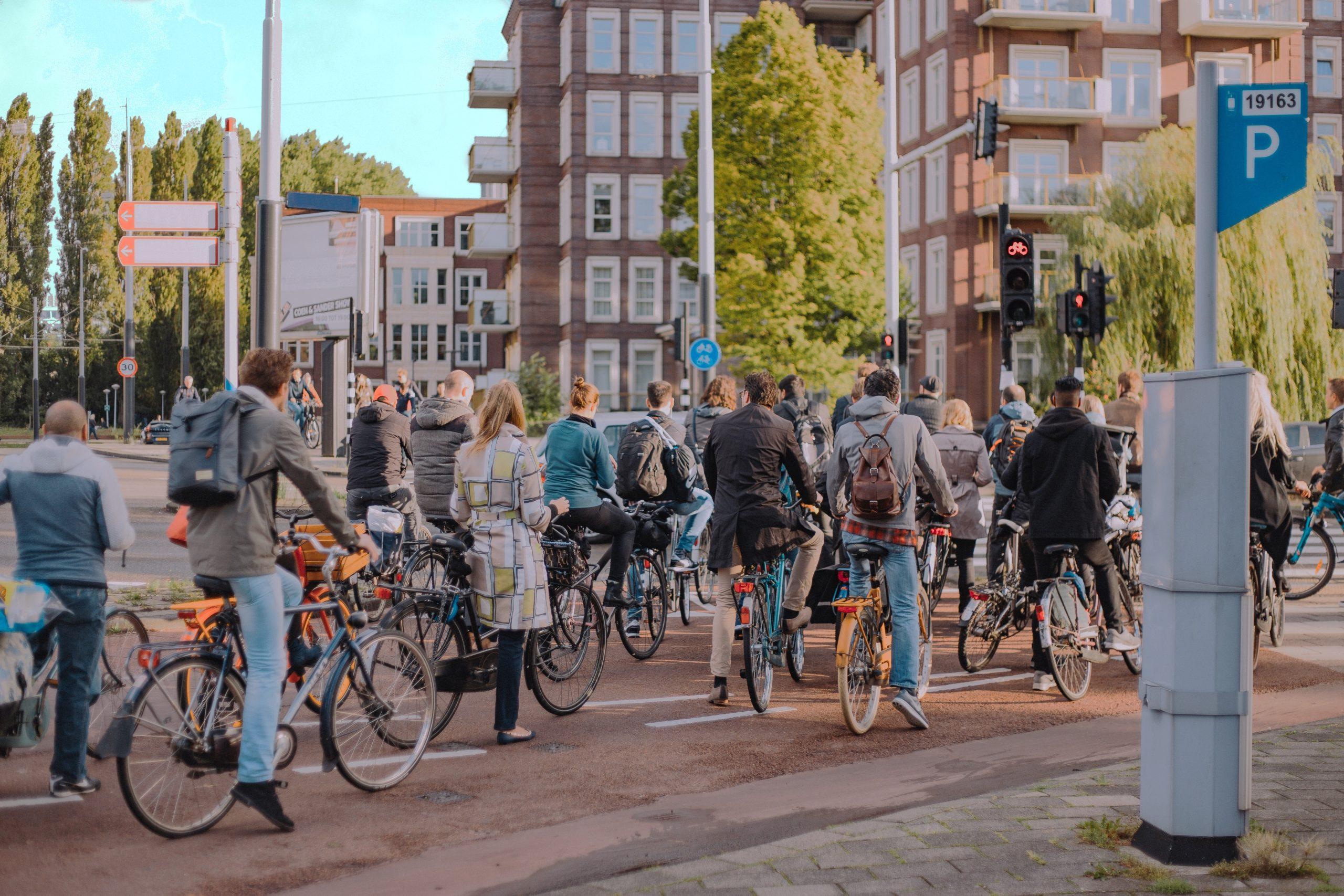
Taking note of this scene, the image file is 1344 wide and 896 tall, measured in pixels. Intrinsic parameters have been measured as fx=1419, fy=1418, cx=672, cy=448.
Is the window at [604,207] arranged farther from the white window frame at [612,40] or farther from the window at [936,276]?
the window at [936,276]

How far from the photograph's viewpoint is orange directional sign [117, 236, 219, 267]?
12.7m

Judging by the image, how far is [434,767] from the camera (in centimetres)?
708

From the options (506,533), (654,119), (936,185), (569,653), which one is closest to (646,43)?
(654,119)

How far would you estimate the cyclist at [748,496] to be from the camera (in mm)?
8445

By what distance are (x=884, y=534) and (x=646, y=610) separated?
302 centimetres

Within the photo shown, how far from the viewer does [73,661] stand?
20.4ft

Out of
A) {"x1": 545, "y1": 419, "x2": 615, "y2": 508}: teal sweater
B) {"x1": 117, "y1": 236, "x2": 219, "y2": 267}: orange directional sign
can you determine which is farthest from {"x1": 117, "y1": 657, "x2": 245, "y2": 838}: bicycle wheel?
{"x1": 117, "y1": 236, "x2": 219, "y2": 267}: orange directional sign

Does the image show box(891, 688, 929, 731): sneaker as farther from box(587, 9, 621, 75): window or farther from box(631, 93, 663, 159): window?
box(587, 9, 621, 75): window

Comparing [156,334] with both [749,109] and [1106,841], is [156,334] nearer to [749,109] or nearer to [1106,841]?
[749,109]

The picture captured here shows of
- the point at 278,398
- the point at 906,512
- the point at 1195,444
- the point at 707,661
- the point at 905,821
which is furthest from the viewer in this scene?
the point at 707,661

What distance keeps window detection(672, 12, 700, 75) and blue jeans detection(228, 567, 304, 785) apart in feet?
171

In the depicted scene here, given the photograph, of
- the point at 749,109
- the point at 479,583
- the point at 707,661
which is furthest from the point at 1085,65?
the point at 479,583

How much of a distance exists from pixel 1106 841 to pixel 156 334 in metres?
63.9

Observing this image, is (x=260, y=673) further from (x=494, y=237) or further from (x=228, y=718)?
(x=494, y=237)
